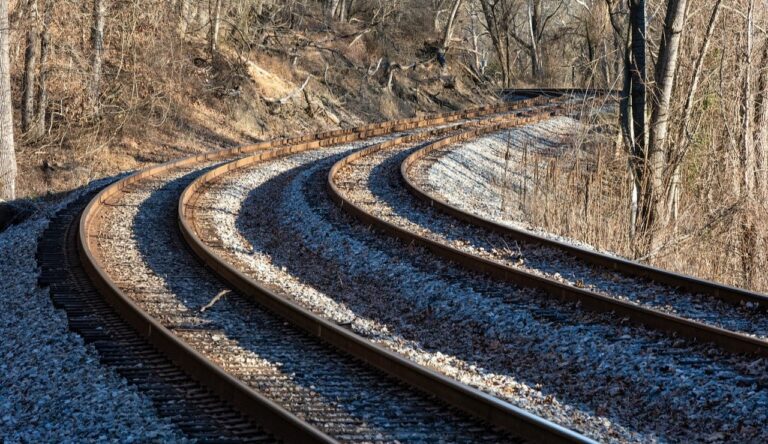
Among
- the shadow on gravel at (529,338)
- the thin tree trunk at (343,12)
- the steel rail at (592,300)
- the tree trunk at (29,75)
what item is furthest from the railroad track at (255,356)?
the thin tree trunk at (343,12)

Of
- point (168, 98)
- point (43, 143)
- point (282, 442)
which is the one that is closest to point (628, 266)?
point (282, 442)

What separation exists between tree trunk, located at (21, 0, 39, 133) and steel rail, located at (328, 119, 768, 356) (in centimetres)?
1224

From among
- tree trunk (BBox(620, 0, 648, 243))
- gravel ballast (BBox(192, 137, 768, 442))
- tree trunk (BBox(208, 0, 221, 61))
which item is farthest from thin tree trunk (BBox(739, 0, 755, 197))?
tree trunk (BBox(208, 0, 221, 61))

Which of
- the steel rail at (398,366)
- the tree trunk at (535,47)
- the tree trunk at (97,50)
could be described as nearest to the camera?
the steel rail at (398,366)

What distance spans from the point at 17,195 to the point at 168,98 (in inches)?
378

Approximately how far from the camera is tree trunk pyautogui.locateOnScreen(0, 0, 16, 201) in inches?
709

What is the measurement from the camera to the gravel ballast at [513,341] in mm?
6918

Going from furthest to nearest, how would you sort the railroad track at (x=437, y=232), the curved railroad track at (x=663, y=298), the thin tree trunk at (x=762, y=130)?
the thin tree trunk at (x=762, y=130), the curved railroad track at (x=663, y=298), the railroad track at (x=437, y=232)

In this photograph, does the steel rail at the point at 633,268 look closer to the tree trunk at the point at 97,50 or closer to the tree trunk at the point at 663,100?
the tree trunk at the point at 663,100

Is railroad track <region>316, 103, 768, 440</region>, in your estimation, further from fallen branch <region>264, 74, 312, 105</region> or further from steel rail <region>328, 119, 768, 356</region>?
fallen branch <region>264, 74, 312, 105</region>

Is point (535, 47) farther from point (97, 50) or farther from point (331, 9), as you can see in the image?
point (97, 50)

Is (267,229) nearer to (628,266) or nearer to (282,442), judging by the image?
(628,266)

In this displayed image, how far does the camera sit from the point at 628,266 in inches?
411

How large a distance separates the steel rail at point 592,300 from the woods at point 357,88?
4397 millimetres
